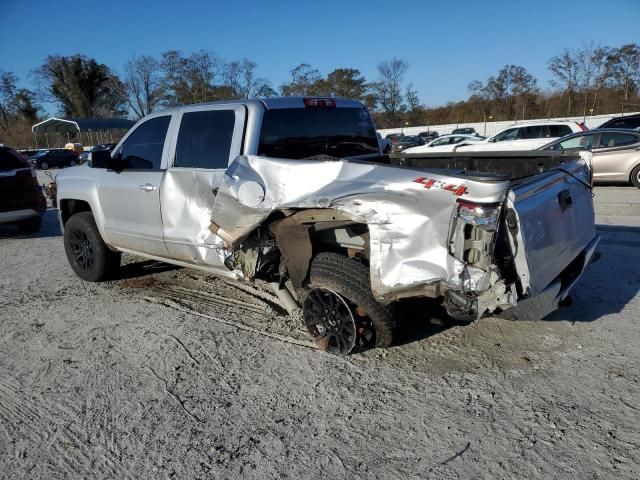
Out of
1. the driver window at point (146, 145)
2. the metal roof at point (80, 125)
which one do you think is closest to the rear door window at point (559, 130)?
the driver window at point (146, 145)

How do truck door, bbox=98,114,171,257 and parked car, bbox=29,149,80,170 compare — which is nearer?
truck door, bbox=98,114,171,257

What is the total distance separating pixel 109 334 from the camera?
421 cm

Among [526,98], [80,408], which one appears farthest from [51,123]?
[80,408]

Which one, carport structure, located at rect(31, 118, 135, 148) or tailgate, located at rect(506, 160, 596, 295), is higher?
carport structure, located at rect(31, 118, 135, 148)

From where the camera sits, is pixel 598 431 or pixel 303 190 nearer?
pixel 598 431

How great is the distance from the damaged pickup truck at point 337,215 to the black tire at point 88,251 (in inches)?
10.0

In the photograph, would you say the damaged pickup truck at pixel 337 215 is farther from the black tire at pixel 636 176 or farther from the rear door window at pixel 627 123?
the rear door window at pixel 627 123

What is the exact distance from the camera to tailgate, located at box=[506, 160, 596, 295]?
274 centimetres

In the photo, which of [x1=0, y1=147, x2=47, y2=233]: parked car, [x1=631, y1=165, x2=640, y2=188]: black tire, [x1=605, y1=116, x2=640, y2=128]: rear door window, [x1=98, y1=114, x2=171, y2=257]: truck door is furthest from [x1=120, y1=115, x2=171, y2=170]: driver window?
[x1=605, y1=116, x2=640, y2=128]: rear door window

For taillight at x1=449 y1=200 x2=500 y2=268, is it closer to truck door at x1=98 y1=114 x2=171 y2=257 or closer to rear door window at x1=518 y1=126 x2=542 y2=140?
truck door at x1=98 y1=114 x2=171 y2=257

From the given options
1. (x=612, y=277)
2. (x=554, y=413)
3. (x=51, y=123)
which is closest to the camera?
(x=554, y=413)

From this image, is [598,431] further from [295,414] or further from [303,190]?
[303,190]

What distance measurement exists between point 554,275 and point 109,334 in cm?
359

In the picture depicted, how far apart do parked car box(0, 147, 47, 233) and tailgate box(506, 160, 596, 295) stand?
8976 millimetres
